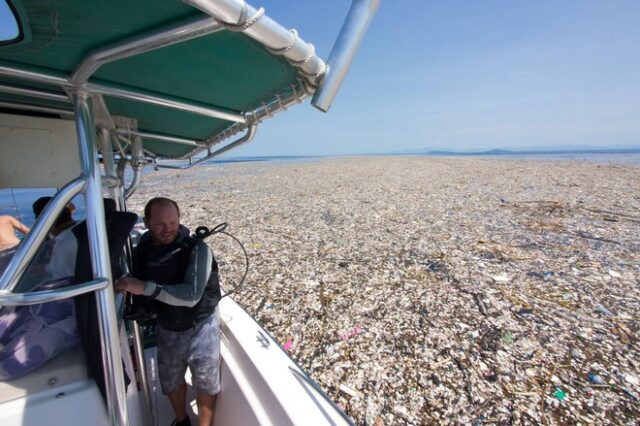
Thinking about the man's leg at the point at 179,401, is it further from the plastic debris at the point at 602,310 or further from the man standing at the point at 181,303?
the plastic debris at the point at 602,310

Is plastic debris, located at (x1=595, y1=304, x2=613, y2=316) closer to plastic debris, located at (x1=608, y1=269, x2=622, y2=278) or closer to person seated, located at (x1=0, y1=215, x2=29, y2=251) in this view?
plastic debris, located at (x1=608, y1=269, x2=622, y2=278)

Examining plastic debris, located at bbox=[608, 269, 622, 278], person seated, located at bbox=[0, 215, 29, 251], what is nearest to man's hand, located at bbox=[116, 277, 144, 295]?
person seated, located at bbox=[0, 215, 29, 251]

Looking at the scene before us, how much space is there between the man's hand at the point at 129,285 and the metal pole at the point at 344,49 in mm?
1340

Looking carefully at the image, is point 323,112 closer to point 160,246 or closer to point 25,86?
point 25,86

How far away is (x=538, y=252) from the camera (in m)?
6.09

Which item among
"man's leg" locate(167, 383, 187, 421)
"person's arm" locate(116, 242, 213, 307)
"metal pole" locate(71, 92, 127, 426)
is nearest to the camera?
"metal pole" locate(71, 92, 127, 426)

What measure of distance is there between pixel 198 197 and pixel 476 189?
13061 millimetres

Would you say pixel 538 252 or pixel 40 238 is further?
pixel 538 252

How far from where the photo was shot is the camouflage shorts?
2.12 m

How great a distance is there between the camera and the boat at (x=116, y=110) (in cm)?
86

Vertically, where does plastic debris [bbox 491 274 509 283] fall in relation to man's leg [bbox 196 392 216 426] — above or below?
below

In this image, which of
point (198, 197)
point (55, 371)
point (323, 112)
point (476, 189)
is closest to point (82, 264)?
point (55, 371)

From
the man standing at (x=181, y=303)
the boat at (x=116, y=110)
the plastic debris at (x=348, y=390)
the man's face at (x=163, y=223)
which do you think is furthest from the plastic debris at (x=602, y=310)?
the man's face at (x=163, y=223)

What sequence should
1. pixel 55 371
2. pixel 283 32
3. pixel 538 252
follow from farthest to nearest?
pixel 538 252 → pixel 55 371 → pixel 283 32
